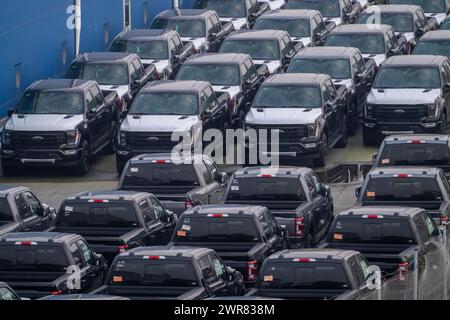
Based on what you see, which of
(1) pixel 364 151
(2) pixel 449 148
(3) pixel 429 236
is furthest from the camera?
(1) pixel 364 151

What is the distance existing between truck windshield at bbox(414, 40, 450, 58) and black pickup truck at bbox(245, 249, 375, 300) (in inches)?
721

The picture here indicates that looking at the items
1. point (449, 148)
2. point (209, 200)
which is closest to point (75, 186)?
point (209, 200)

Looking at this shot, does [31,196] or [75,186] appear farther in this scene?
[75,186]

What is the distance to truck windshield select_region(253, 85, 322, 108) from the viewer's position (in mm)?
33688

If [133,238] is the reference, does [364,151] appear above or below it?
below

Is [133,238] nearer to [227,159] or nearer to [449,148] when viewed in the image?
[449,148]

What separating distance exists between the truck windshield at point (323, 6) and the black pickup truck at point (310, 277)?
25.1 metres

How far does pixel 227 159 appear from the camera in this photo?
3438 centimetres

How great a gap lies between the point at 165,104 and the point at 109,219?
28.2ft

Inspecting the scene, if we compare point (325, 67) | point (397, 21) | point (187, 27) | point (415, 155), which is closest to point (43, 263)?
point (415, 155)

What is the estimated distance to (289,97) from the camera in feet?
111

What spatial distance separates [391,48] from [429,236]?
16713 millimetres

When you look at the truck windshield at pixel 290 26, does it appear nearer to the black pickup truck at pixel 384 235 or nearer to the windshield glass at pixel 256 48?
the windshield glass at pixel 256 48

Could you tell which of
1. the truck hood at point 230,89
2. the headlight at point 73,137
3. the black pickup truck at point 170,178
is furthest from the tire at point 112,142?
the black pickup truck at point 170,178
